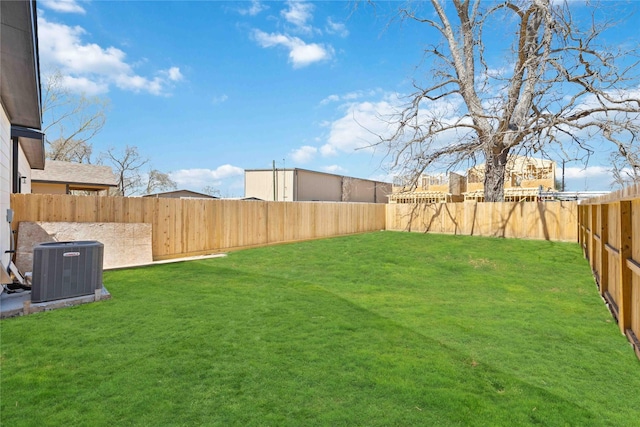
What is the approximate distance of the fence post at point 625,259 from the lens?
3.89 metres

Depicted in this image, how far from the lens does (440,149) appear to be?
13359 mm

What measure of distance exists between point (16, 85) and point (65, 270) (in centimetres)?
293

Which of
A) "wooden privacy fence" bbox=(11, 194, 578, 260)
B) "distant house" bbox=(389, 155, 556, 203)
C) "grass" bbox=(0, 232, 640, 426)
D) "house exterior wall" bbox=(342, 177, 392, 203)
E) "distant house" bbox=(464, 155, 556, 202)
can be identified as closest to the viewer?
"grass" bbox=(0, 232, 640, 426)

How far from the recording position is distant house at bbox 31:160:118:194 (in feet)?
53.8

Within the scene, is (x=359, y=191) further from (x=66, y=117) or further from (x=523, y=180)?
(x=66, y=117)

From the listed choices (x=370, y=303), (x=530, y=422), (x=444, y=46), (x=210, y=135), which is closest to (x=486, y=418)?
(x=530, y=422)

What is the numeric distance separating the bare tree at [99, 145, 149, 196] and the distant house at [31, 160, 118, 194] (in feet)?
49.9

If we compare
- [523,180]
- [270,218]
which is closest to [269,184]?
[270,218]

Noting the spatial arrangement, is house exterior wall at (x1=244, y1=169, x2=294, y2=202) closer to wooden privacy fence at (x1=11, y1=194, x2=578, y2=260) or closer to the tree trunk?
wooden privacy fence at (x1=11, y1=194, x2=578, y2=260)

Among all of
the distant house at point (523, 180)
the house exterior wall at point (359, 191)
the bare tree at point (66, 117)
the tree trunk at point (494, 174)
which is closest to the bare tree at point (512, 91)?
the tree trunk at point (494, 174)

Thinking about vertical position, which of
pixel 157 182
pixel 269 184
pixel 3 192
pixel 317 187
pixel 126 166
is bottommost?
pixel 3 192

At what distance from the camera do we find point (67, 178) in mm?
16922

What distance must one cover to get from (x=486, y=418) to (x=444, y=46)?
1509cm

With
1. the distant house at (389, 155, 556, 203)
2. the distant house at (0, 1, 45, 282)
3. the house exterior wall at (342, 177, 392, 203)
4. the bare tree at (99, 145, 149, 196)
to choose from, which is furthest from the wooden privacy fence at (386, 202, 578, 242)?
the bare tree at (99, 145, 149, 196)
